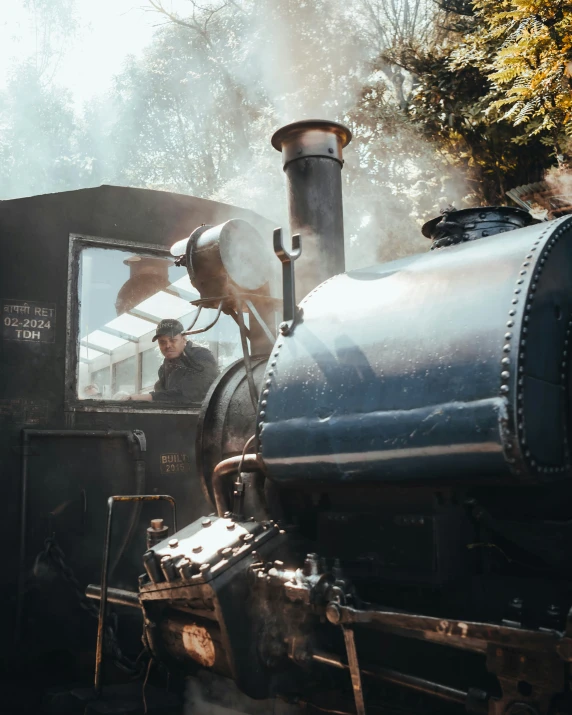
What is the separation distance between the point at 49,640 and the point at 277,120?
17.9 m

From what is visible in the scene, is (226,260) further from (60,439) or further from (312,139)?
(60,439)

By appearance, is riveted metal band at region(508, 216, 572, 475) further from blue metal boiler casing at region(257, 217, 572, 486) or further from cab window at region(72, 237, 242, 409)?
cab window at region(72, 237, 242, 409)

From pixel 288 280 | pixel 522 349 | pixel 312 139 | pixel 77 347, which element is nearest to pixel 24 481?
pixel 77 347

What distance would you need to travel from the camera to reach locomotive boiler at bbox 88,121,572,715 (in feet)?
6.50

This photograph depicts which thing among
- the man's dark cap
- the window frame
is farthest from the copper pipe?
the man's dark cap

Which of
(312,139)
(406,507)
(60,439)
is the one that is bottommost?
(406,507)

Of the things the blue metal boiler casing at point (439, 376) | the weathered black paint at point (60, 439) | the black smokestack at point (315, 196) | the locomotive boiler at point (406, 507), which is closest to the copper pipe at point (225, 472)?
the locomotive boiler at point (406, 507)

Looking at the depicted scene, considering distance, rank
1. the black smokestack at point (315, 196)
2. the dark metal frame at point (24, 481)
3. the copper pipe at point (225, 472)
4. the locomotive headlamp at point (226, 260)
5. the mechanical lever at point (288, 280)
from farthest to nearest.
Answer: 1. the dark metal frame at point (24, 481)
2. the black smokestack at point (315, 196)
3. the locomotive headlamp at point (226, 260)
4. the copper pipe at point (225, 472)
5. the mechanical lever at point (288, 280)

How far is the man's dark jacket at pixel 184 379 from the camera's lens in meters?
4.77

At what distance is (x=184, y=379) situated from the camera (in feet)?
15.8

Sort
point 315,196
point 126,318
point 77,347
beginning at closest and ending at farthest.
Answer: point 315,196, point 77,347, point 126,318

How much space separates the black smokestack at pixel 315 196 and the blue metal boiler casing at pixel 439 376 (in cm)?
102

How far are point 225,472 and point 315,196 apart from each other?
154 cm

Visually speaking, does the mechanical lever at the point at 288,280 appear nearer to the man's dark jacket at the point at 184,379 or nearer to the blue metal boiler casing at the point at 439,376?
the blue metal boiler casing at the point at 439,376
